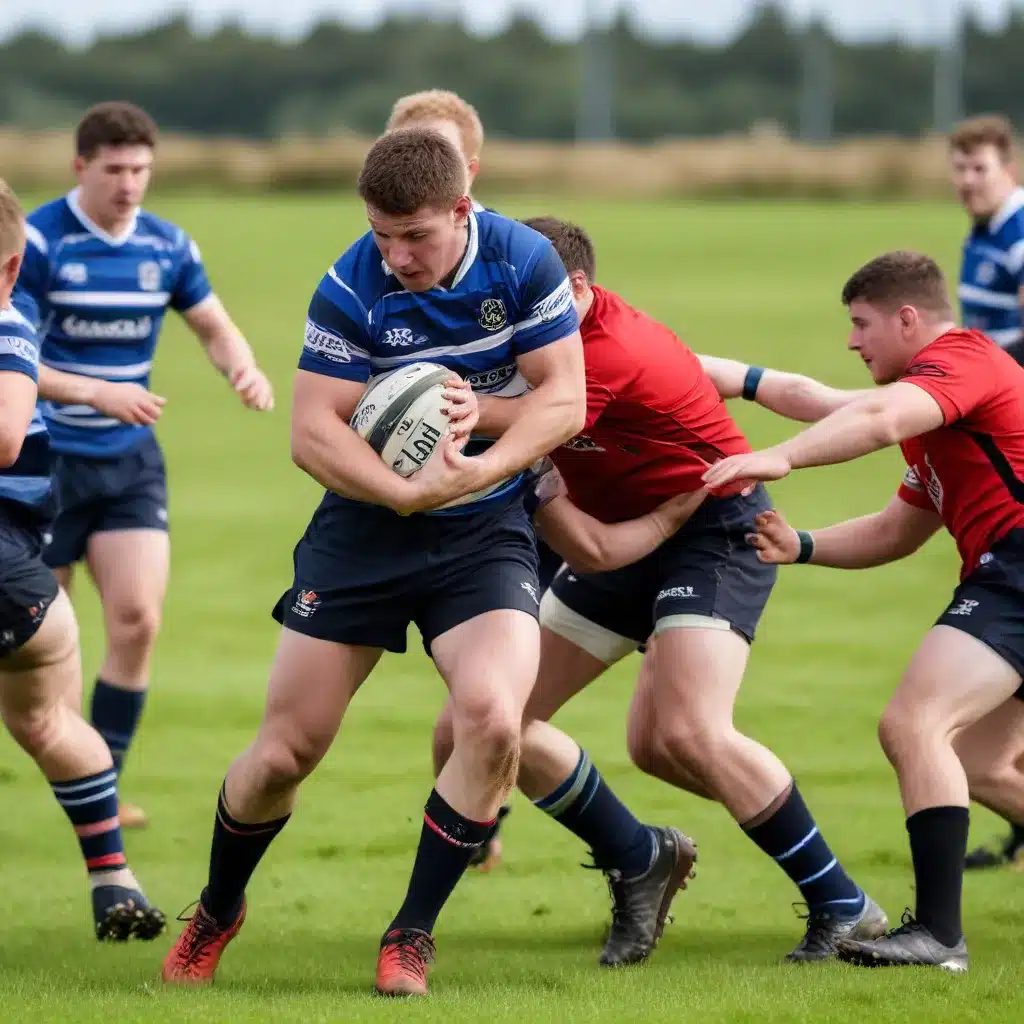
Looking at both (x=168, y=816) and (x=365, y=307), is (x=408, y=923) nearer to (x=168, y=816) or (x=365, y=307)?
(x=365, y=307)

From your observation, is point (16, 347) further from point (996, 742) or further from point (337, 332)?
point (996, 742)

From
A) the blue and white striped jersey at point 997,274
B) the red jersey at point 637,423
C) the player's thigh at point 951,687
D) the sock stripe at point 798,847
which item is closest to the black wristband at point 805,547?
the red jersey at point 637,423

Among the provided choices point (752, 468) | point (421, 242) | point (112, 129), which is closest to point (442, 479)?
point (421, 242)

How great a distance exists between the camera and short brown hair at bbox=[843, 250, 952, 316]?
555cm

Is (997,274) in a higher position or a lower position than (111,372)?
lower

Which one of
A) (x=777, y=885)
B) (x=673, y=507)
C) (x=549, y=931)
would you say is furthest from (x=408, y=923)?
(x=777, y=885)

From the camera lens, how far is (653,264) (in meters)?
31.5

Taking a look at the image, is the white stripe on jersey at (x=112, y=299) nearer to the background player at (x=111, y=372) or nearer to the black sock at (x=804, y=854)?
the background player at (x=111, y=372)

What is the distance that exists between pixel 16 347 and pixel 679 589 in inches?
81.3

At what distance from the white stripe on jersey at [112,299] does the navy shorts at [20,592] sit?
213cm

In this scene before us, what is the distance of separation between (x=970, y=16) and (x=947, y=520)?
53061mm

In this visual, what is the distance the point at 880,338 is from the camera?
5.61 metres

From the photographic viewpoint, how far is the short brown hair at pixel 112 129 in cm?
748

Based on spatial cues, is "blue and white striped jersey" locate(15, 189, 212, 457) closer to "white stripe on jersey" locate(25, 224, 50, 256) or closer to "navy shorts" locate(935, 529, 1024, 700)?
"white stripe on jersey" locate(25, 224, 50, 256)
